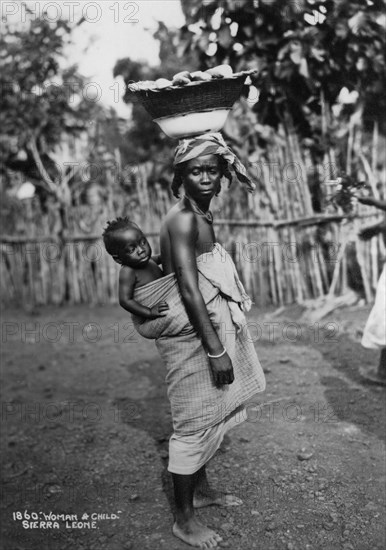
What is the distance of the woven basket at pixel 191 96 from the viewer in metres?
2.21

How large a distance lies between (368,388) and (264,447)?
1032 millimetres

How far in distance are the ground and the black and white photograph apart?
15 millimetres

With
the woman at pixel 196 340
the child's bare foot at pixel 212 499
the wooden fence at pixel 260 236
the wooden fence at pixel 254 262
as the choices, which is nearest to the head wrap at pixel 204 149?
the woman at pixel 196 340

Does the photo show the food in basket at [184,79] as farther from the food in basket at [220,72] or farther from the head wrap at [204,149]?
the head wrap at [204,149]

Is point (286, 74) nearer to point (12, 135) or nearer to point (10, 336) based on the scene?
point (10, 336)

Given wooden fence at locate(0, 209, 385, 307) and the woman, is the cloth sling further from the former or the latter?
wooden fence at locate(0, 209, 385, 307)

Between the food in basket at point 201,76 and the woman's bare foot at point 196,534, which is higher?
the food in basket at point 201,76

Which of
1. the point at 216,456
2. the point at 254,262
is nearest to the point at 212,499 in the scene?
the point at 216,456

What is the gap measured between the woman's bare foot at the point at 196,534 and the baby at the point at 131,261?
952 mm

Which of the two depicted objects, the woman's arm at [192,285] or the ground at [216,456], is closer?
the woman's arm at [192,285]

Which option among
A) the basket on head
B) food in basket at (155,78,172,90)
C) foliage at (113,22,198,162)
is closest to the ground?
the basket on head

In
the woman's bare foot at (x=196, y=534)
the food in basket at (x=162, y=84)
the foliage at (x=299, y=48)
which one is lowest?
the woman's bare foot at (x=196, y=534)

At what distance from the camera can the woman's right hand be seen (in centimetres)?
228

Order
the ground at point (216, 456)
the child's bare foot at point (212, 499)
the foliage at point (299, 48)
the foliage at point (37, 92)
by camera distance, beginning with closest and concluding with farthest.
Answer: the ground at point (216, 456), the child's bare foot at point (212, 499), the foliage at point (299, 48), the foliage at point (37, 92)
